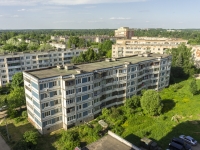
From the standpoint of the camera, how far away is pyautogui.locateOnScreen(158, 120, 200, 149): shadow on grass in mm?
36562

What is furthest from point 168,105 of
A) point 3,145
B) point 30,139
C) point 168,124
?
point 3,145

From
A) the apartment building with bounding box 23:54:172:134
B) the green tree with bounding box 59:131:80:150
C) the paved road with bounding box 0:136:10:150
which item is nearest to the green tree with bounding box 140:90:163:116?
the apartment building with bounding box 23:54:172:134

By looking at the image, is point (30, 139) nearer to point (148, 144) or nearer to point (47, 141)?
point (47, 141)

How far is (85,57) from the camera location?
260 ft

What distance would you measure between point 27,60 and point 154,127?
6248 cm

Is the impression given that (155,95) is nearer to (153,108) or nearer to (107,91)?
(153,108)

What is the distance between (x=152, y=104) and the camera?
150 feet

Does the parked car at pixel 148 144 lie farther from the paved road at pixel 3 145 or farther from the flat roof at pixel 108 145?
the paved road at pixel 3 145

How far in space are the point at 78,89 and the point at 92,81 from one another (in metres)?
4.30

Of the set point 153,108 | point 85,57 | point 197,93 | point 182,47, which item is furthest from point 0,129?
point 182,47

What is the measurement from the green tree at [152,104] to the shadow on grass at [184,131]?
21.7 ft

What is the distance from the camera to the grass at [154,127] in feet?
124

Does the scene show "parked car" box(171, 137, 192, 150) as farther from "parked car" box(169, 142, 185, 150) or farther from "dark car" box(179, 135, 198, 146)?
"dark car" box(179, 135, 198, 146)

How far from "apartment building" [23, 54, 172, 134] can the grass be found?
9.96 feet
